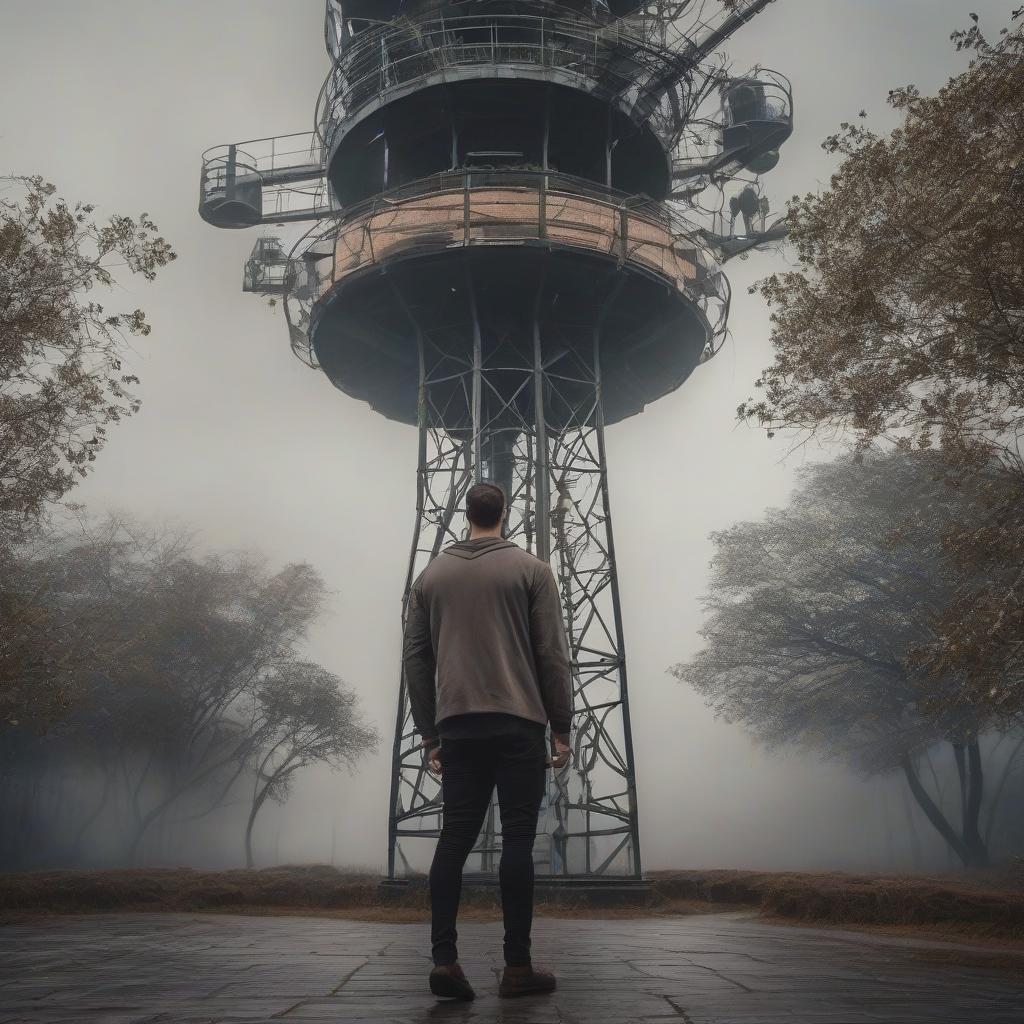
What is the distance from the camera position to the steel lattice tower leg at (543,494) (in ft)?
52.4

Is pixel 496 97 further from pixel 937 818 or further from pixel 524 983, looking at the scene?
pixel 937 818

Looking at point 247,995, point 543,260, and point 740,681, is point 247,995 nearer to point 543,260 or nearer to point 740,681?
point 543,260

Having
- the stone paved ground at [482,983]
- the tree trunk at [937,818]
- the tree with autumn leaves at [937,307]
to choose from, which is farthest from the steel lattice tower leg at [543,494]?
the tree trunk at [937,818]

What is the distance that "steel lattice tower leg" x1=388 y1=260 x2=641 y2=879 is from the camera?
1598 cm

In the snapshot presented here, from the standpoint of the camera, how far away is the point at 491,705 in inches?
161

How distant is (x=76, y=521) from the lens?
3441 cm

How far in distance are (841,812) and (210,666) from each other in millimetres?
26907

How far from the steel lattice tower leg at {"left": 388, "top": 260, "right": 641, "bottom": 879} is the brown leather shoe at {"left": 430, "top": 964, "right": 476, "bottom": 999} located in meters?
11.4

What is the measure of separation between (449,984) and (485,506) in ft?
6.31

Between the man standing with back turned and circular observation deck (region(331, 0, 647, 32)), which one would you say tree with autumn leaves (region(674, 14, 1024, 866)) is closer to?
the man standing with back turned

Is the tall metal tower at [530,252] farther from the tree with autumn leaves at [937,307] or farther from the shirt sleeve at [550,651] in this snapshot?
the shirt sleeve at [550,651]

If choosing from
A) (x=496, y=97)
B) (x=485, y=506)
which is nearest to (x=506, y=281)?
(x=496, y=97)

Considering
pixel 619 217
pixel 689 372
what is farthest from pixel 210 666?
pixel 619 217

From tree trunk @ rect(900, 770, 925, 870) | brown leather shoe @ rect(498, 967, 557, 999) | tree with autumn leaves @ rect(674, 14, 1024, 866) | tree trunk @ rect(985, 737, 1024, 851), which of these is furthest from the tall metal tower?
tree trunk @ rect(900, 770, 925, 870)
